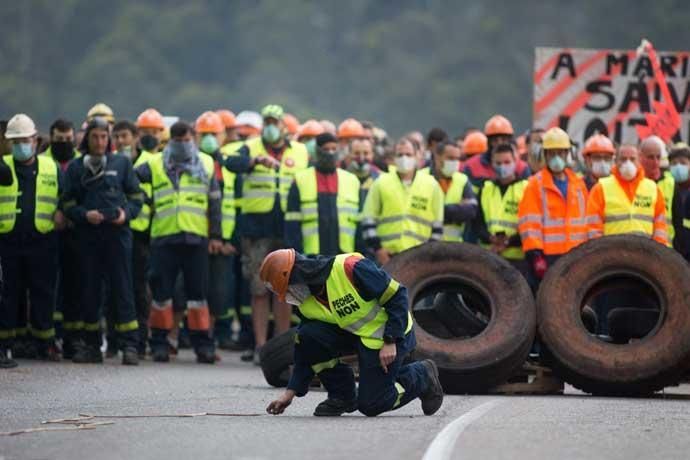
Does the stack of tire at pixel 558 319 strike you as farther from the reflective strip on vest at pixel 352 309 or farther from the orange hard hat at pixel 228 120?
the orange hard hat at pixel 228 120

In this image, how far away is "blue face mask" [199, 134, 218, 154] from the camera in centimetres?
2300

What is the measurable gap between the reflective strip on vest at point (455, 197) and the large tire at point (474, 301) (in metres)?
2.83

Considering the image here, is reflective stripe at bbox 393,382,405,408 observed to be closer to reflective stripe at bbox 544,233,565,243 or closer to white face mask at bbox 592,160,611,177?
reflective stripe at bbox 544,233,565,243

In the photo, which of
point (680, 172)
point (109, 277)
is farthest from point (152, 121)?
point (680, 172)

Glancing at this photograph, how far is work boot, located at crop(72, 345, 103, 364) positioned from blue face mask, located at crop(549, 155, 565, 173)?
15.7ft

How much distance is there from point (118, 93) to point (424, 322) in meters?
65.2

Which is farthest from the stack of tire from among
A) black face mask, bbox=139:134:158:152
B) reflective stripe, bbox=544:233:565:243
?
black face mask, bbox=139:134:158:152

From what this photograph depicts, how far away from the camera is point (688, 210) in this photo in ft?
70.7

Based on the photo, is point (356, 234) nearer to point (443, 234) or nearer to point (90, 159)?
point (443, 234)

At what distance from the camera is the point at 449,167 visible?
70.7ft

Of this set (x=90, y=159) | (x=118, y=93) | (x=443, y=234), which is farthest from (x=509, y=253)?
(x=118, y=93)

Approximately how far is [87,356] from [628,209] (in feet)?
17.8

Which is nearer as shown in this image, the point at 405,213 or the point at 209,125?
the point at 405,213

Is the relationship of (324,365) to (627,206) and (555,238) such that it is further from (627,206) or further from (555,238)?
(627,206)
